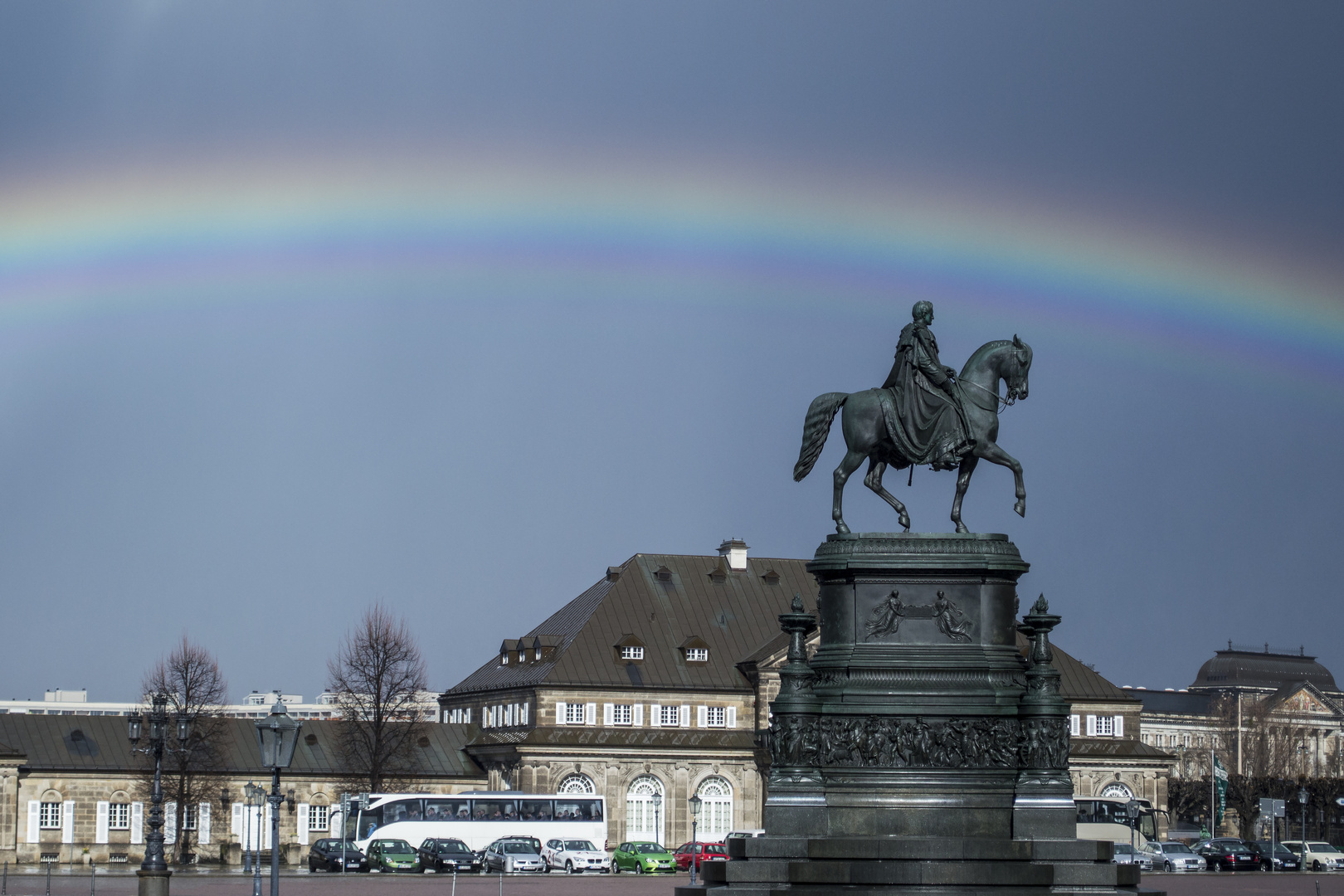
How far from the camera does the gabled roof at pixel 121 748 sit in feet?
352

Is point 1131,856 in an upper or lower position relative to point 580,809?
lower

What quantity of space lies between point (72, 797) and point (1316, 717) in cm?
12863

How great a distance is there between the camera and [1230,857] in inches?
3612

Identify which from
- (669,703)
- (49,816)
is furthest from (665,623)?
(49,816)

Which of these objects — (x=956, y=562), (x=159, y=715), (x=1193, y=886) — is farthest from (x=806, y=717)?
(x=1193, y=886)

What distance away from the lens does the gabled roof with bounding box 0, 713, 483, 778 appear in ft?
352

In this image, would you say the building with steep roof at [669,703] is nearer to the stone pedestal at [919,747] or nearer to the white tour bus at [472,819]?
the white tour bus at [472,819]

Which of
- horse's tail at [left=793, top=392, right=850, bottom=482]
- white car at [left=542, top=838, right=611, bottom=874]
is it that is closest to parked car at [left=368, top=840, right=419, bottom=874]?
white car at [left=542, top=838, right=611, bottom=874]

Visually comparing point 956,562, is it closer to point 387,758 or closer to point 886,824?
point 886,824

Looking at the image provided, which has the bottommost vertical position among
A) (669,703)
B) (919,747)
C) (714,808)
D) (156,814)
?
(714,808)

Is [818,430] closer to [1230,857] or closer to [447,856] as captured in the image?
[447,856]

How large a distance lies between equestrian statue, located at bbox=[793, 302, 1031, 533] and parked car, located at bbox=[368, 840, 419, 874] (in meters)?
50.6

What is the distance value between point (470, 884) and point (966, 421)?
36.0m

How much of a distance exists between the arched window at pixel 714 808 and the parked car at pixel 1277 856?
29496 millimetres
